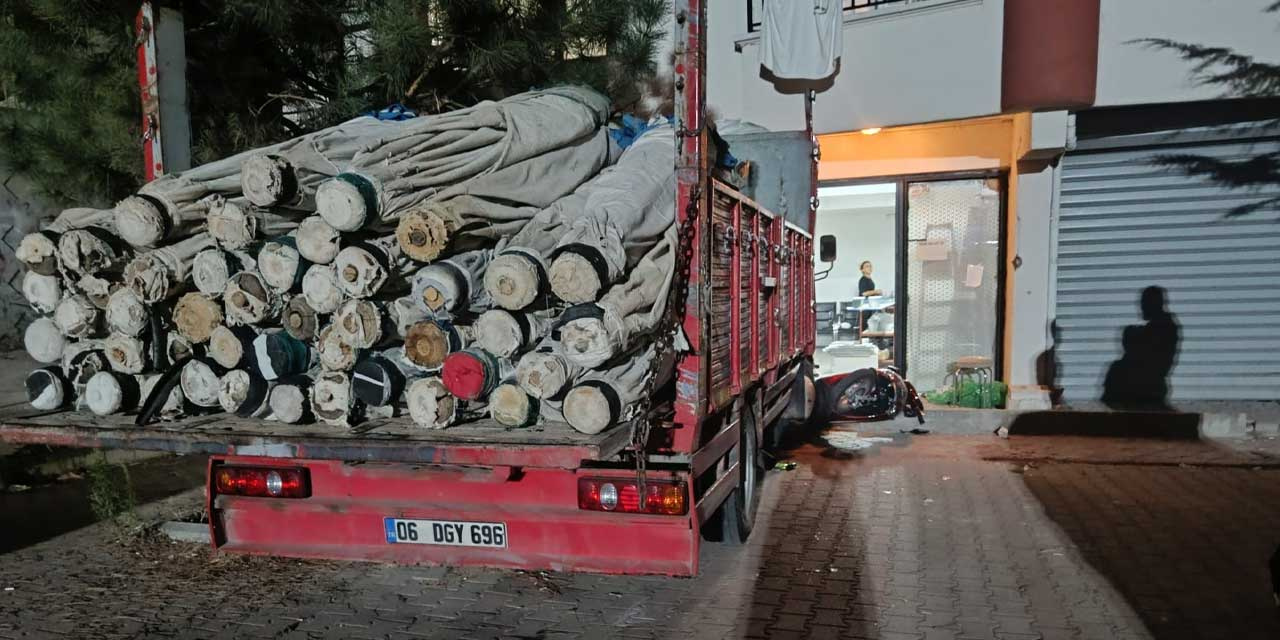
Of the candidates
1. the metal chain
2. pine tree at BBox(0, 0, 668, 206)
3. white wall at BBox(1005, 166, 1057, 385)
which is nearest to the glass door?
white wall at BBox(1005, 166, 1057, 385)

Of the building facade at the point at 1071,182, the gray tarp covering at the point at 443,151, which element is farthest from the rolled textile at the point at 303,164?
the building facade at the point at 1071,182

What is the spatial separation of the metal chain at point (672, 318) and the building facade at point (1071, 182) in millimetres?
6512

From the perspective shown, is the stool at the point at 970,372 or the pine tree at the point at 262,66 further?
the stool at the point at 970,372

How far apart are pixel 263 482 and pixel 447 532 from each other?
980 mm

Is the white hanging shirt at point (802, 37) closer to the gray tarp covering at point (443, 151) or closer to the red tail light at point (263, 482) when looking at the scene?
the gray tarp covering at point (443, 151)

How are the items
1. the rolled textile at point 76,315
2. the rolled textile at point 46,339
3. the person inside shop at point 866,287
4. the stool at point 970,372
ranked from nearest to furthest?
the rolled textile at point 76,315
the rolled textile at point 46,339
the stool at point 970,372
the person inside shop at point 866,287

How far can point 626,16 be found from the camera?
625 cm

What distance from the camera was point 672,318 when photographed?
3301 mm

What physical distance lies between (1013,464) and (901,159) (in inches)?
177

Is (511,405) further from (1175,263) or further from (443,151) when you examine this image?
(1175,263)

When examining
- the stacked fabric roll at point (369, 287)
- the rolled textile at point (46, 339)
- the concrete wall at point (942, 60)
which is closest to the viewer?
the stacked fabric roll at point (369, 287)

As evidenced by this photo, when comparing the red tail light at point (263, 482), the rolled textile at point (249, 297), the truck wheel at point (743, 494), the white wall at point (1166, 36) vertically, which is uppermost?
the white wall at point (1166, 36)

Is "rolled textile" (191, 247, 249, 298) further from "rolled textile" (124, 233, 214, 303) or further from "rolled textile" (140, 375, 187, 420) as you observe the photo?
"rolled textile" (140, 375, 187, 420)

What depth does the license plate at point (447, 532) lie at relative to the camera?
3389 mm
